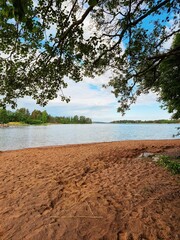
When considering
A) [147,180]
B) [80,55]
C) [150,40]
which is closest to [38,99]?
[80,55]

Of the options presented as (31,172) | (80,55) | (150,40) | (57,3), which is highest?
(150,40)

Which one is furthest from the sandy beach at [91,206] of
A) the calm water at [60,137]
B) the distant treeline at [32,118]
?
the distant treeline at [32,118]

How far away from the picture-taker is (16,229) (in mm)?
3205

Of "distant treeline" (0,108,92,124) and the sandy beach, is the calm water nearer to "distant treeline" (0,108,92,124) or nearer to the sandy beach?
the sandy beach

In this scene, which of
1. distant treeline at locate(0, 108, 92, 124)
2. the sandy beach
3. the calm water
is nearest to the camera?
the sandy beach

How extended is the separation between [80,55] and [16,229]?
16.6 feet

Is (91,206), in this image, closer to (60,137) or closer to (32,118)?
(60,137)

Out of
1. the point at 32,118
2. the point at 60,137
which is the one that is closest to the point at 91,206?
the point at 60,137

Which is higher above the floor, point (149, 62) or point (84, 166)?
point (149, 62)

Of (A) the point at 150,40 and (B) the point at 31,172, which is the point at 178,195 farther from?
(A) the point at 150,40

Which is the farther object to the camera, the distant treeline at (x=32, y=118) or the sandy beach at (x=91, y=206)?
the distant treeline at (x=32, y=118)

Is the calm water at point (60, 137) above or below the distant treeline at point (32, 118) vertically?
below

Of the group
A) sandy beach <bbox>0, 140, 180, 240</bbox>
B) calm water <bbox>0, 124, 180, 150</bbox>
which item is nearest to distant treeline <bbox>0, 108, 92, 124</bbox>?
calm water <bbox>0, 124, 180, 150</bbox>

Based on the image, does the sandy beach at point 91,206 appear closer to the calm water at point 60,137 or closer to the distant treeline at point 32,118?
the calm water at point 60,137
